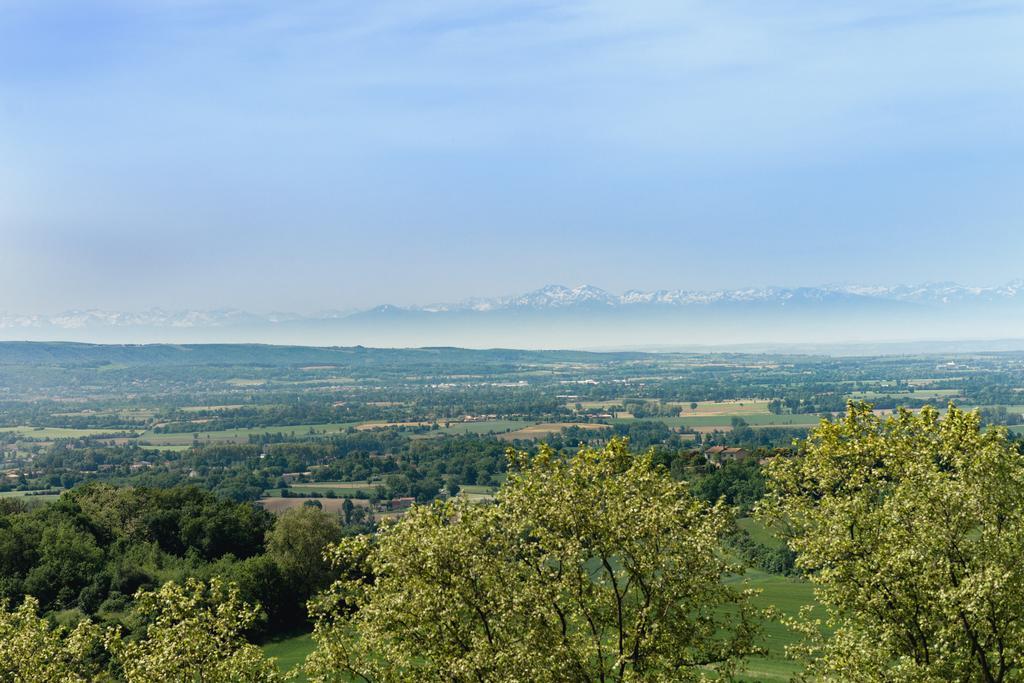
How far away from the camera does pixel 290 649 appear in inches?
2142

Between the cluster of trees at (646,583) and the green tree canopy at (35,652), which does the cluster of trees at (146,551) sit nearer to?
the green tree canopy at (35,652)

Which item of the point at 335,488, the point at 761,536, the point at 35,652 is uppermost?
the point at 35,652

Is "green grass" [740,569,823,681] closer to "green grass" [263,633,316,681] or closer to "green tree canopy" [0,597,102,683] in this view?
"green tree canopy" [0,597,102,683]

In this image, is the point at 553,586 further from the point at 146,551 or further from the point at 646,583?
the point at 146,551

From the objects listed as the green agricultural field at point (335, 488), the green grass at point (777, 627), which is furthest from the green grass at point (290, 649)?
the green agricultural field at point (335, 488)

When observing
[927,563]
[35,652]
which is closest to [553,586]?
[927,563]

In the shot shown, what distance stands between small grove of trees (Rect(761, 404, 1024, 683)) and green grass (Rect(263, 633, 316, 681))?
3447 cm

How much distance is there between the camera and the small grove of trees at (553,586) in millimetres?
21141

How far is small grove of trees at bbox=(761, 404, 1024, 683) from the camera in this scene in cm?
1997

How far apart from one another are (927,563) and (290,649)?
43.7 meters

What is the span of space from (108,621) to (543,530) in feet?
140

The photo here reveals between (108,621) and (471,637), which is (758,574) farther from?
(471,637)

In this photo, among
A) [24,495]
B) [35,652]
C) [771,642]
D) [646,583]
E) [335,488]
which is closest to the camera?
[646,583]

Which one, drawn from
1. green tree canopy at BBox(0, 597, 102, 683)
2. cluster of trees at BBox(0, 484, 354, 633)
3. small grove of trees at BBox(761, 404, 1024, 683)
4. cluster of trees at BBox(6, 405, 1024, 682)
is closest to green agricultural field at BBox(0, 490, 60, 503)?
cluster of trees at BBox(0, 484, 354, 633)
